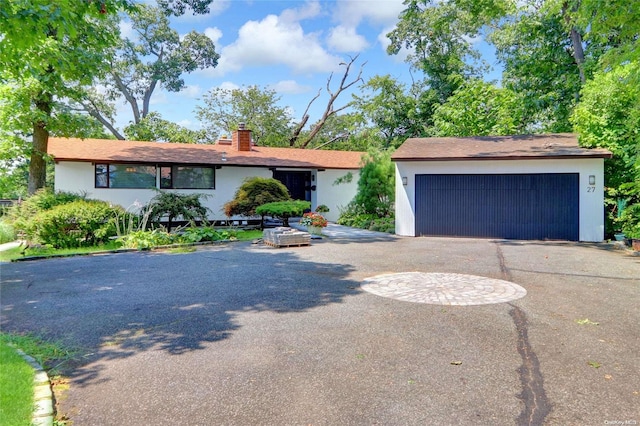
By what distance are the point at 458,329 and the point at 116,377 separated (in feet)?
11.2

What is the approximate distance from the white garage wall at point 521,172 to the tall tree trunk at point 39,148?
480 inches

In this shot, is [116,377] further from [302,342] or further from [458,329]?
[458,329]

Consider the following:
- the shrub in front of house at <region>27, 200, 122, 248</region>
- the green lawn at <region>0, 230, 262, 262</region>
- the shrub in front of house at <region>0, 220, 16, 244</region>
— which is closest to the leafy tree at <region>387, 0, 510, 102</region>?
the shrub in front of house at <region>27, 200, 122, 248</region>

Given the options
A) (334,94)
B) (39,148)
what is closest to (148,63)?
(334,94)

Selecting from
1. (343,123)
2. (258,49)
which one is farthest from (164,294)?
(343,123)

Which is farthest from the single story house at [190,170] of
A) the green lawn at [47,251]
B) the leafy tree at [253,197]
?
the green lawn at [47,251]

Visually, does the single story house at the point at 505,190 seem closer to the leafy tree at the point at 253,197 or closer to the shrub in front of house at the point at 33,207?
the leafy tree at the point at 253,197

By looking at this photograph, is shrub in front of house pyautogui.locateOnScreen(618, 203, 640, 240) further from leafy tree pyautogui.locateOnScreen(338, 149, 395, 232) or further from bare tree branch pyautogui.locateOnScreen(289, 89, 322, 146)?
bare tree branch pyautogui.locateOnScreen(289, 89, 322, 146)

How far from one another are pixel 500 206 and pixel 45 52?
13341 mm

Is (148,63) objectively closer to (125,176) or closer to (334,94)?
(334,94)

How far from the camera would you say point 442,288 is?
6590 millimetres

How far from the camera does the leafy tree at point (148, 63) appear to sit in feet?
92.3

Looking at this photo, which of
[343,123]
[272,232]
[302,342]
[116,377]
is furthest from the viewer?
[343,123]

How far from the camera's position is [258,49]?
26953 millimetres
